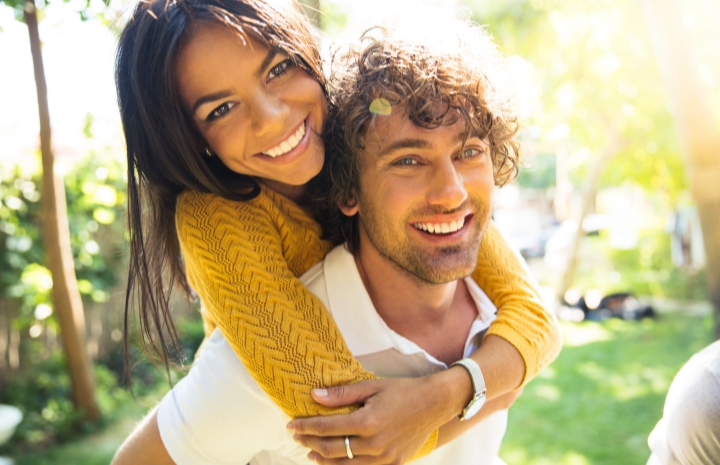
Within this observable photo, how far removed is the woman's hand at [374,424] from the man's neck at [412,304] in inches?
15.6

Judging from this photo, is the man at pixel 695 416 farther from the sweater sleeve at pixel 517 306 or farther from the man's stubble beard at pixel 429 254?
the man's stubble beard at pixel 429 254

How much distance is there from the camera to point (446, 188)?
1785 millimetres

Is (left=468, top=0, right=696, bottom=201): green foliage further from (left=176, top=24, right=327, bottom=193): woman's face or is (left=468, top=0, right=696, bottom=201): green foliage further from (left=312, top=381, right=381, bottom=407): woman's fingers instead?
(left=312, top=381, right=381, bottom=407): woman's fingers

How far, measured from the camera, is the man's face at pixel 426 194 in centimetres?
181

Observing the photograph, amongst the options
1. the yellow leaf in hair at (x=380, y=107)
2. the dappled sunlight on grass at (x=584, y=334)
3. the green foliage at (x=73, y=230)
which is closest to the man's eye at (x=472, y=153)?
the yellow leaf in hair at (x=380, y=107)

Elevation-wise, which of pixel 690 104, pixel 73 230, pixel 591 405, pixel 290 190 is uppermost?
pixel 290 190

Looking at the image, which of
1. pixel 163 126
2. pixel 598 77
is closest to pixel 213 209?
pixel 163 126

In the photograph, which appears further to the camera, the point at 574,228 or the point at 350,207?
the point at 574,228

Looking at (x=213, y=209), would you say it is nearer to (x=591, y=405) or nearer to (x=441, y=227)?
(x=441, y=227)

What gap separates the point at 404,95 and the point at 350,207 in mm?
455

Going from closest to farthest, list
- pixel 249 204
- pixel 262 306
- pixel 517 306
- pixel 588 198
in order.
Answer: pixel 262 306, pixel 249 204, pixel 517 306, pixel 588 198

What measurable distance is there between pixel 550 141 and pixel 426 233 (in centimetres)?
1072

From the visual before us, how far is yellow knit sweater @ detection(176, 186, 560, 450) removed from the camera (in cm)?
156

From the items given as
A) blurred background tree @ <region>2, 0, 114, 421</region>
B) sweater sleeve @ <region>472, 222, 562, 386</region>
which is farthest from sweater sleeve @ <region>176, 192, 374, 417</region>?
blurred background tree @ <region>2, 0, 114, 421</region>
